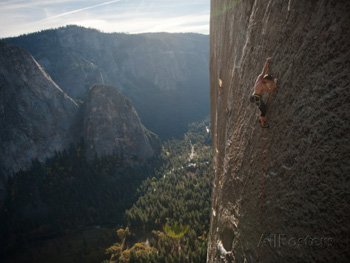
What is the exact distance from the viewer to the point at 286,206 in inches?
192

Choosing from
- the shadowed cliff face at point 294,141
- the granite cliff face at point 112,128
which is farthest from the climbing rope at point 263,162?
the granite cliff face at point 112,128

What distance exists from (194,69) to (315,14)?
189363mm

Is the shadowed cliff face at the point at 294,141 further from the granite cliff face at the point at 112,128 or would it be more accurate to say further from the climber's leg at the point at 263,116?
the granite cliff face at the point at 112,128

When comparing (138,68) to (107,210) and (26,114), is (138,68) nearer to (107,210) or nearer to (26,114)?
(26,114)

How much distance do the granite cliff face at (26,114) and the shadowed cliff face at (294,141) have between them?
6528 centimetres

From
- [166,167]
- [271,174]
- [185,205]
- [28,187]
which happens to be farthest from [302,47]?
[166,167]

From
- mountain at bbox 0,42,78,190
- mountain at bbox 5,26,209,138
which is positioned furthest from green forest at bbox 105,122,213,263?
mountain at bbox 5,26,209,138

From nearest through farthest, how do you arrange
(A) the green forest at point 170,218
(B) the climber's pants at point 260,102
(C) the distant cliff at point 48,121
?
(B) the climber's pants at point 260,102 < (A) the green forest at point 170,218 < (C) the distant cliff at point 48,121

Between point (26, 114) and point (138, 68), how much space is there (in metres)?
109

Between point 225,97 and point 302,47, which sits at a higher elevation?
point 302,47

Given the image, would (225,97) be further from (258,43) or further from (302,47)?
(302,47)

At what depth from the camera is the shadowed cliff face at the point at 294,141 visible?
3.94 metres

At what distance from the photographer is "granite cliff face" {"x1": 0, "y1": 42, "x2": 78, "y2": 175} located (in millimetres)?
63656

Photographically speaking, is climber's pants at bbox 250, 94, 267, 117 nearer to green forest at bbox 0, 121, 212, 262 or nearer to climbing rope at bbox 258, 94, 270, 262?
climbing rope at bbox 258, 94, 270, 262
